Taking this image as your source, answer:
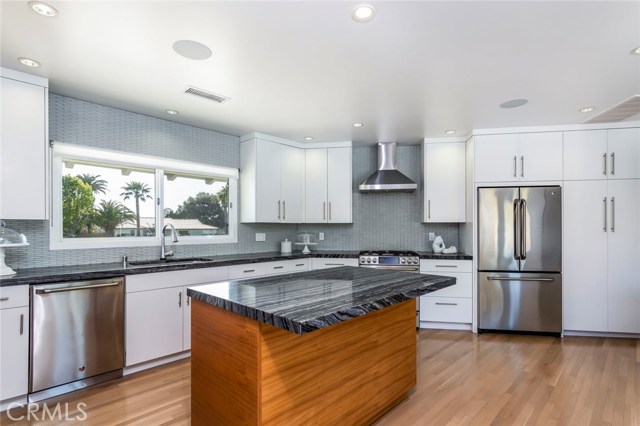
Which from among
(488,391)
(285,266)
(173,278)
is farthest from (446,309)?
(173,278)

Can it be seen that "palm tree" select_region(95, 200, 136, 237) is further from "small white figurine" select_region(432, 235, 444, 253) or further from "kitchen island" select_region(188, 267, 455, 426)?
"small white figurine" select_region(432, 235, 444, 253)

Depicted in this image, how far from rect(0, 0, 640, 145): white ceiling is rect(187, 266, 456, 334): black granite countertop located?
1.53m

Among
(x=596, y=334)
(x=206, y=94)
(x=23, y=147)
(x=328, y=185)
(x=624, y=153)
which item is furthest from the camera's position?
(x=328, y=185)

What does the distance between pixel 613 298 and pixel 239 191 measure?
4.59 meters

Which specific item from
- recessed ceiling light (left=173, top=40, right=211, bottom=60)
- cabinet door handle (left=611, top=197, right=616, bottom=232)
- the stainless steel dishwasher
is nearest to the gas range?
cabinet door handle (left=611, top=197, right=616, bottom=232)

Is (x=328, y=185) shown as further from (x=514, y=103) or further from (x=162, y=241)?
(x=514, y=103)

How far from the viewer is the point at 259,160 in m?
4.16

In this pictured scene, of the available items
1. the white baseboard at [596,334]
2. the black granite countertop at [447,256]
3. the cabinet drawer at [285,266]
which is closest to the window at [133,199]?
the cabinet drawer at [285,266]

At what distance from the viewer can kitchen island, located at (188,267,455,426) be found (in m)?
1.49

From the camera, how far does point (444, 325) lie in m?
4.09

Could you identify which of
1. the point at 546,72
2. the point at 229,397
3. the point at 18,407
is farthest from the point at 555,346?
the point at 18,407

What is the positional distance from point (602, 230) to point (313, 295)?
373cm

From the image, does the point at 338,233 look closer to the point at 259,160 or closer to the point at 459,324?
the point at 259,160

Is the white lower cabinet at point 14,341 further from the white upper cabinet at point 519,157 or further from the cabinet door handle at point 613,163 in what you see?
the cabinet door handle at point 613,163
